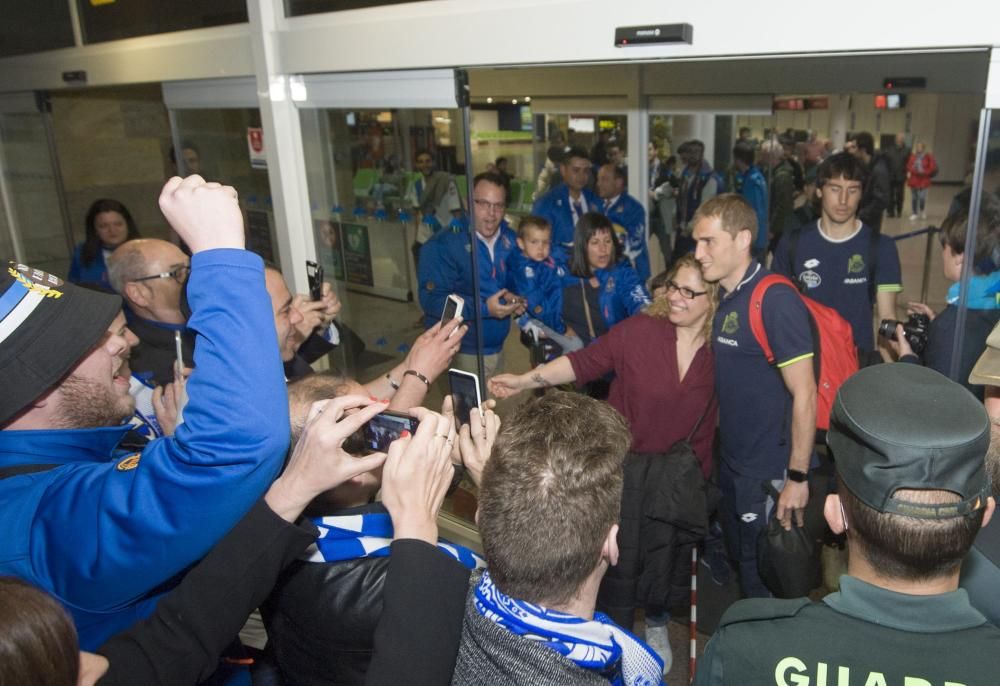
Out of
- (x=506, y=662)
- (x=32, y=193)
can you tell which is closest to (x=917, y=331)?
(x=506, y=662)

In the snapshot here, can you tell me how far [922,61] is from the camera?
481 cm

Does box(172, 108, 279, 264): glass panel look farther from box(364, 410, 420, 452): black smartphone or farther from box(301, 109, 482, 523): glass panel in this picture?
box(364, 410, 420, 452): black smartphone

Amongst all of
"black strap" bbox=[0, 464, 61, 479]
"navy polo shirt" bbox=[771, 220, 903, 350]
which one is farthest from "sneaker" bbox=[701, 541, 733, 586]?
"black strap" bbox=[0, 464, 61, 479]

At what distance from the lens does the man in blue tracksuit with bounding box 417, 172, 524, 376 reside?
165 inches

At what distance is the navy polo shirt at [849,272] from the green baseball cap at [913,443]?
3.23 meters

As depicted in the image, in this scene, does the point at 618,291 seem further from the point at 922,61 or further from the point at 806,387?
the point at 922,61

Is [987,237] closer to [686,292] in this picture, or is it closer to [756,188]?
[686,292]

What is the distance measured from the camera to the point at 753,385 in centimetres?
299

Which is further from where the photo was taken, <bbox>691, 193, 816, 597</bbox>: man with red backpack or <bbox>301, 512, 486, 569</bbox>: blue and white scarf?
<bbox>691, 193, 816, 597</bbox>: man with red backpack

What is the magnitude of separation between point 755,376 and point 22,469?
247cm

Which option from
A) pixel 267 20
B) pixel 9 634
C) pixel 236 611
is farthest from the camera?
pixel 267 20

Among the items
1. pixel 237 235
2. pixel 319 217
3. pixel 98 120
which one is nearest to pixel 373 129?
pixel 319 217

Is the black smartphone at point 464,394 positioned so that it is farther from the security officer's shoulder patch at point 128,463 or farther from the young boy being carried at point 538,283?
the young boy being carried at point 538,283

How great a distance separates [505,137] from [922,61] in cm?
489
